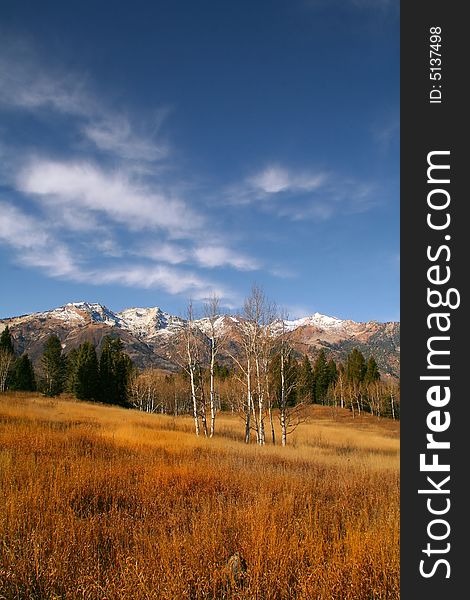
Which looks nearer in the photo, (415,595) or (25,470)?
(415,595)

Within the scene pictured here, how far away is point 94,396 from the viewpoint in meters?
59.1

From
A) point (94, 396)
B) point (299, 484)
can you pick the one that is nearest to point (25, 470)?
point (299, 484)

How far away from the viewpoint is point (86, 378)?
5812 centimetres

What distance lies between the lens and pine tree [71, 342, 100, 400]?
5775 cm

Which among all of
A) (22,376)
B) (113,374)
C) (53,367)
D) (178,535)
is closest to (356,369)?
(113,374)

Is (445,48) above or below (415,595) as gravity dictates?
above

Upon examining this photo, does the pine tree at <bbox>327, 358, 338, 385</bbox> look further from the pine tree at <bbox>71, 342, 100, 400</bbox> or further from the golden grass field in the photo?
the golden grass field

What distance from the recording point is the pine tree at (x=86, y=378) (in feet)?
189

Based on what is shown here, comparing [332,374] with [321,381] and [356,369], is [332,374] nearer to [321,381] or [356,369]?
[321,381]

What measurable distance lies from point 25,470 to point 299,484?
18.2 feet

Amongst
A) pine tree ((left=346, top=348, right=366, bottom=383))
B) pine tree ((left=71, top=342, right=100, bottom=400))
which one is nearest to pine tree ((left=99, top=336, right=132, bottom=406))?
pine tree ((left=71, top=342, right=100, bottom=400))

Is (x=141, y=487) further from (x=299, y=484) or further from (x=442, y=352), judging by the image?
(x=442, y=352)

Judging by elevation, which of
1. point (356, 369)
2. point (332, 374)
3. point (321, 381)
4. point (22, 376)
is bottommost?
point (321, 381)

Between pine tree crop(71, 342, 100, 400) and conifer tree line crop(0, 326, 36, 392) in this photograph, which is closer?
pine tree crop(71, 342, 100, 400)
